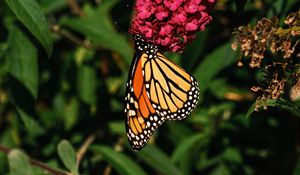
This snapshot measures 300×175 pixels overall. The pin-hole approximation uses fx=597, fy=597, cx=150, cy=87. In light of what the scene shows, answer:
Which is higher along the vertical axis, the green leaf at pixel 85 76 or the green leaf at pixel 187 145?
the green leaf at pixel 85 76

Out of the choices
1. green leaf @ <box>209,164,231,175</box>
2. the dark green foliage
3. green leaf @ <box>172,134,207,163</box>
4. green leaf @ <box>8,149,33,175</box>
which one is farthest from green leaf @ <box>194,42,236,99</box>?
green leaf @ <box>8,149,33,175</box>

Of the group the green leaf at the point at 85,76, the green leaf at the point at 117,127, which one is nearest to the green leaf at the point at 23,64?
the green leaf at the point at 85,76

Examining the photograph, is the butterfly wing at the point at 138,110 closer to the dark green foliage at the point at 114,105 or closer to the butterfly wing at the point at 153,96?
the butterfly wing at the point at 153,96

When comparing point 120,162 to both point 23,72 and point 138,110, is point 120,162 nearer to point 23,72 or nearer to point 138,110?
point 138,110

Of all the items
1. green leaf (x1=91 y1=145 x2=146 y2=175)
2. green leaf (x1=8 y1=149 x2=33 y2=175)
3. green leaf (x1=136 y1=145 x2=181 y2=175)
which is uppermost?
green leaf (x1=8 y1=149 x2=33 y2=175)

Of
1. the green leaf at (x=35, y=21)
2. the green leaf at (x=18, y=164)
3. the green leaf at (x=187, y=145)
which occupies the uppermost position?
the green leaf at (x=35, y=21)

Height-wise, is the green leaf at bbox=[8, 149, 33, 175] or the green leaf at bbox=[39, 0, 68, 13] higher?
the green leaf at bbox=[8, 149, 33, 175]

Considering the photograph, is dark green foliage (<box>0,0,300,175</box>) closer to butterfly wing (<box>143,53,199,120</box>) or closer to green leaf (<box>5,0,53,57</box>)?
butterfly wing (<box>143,53,199,120</box>)

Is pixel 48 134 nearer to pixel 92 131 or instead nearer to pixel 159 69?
pixel 92 131
